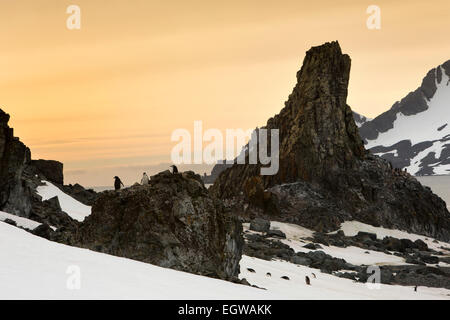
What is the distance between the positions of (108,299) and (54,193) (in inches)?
1890

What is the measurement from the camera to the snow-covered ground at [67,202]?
5477cm

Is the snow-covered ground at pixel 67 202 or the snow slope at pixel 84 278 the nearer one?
the snow slope at pixel 84 278

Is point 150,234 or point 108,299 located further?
point 150,234

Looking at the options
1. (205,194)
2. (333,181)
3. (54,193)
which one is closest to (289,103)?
(333,181)

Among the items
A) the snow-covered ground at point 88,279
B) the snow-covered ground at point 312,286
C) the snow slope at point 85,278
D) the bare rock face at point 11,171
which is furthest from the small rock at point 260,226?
the snow slope at point 85,278

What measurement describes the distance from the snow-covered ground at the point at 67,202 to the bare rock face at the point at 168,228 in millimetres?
25743

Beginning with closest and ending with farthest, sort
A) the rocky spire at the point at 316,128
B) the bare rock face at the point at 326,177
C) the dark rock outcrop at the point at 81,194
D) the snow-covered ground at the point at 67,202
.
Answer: the snow-covered ground at the point at 67,202, the dark rock outcrop at the point at 81,194, the bare rock face at the point at 326,177, the rocky spire at the point at 316,128

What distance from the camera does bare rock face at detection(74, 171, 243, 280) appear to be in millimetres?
25953

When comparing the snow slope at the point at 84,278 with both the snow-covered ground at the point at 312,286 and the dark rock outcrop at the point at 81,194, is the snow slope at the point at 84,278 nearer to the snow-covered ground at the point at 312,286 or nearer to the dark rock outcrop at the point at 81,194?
the snow-covered ground at the point at 312,286
